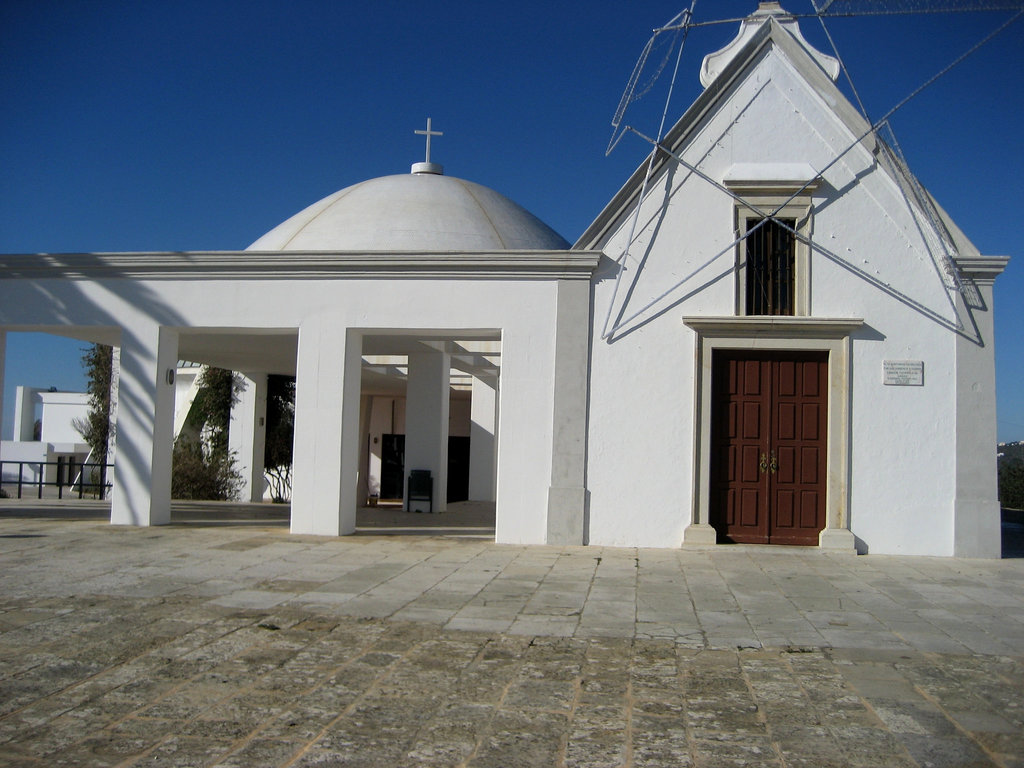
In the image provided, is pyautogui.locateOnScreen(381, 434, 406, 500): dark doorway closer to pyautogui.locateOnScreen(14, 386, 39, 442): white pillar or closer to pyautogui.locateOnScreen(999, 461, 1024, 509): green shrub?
pyautogui.locateOnScreen(999, 461, 1024, 509): green shrub

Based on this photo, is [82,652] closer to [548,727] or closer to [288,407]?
[548,727]

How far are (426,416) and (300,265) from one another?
5446mm

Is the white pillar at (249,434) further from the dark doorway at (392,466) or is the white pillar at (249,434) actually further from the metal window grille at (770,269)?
the metal window grille at (770,269)

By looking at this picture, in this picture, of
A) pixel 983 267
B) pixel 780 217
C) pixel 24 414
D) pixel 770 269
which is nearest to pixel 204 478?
pixel 770 269

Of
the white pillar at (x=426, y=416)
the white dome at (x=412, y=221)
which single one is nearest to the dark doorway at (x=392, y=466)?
the white pillar at (x=426, y=416)

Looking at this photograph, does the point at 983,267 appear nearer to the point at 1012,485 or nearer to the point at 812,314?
the point at 812,314

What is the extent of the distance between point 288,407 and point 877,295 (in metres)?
14.8

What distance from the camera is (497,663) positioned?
222 inches

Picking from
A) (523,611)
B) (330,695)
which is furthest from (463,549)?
(330,695)

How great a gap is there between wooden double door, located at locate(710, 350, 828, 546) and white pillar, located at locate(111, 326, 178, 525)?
7.39 m

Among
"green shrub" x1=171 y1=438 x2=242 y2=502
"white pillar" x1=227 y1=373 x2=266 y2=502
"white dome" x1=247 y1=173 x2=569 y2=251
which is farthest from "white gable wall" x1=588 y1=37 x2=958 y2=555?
"green shrub" x1=171 y1=438 x2=242 y2=502

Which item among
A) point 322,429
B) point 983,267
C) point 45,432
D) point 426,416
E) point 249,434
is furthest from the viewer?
point 45,432

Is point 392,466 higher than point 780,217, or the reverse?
point 780,217

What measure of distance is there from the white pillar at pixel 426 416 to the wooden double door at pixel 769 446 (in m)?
6.64
